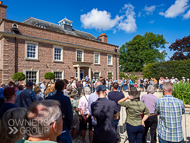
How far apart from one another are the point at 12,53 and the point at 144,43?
32410 mm

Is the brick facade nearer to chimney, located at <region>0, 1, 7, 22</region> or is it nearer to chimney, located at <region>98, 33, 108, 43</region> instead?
chimney, located at <region>0, 1, 7, 22</region>

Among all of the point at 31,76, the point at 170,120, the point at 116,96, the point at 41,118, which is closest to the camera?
the point at 41,118

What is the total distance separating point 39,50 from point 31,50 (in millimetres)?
838

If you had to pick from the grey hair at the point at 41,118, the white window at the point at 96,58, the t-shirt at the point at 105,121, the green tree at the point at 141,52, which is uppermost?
the green tree at the point at 141,52

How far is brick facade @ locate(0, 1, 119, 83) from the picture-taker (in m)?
12.3

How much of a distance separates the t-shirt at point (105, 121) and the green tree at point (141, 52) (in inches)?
1358

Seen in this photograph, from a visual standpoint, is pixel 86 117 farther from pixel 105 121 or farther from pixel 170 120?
pixel 170 120

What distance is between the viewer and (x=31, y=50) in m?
14.0

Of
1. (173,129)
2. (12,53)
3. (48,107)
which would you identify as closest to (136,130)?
(173,129)

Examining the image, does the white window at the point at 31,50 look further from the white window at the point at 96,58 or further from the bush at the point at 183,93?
the bush at the point at 183,93

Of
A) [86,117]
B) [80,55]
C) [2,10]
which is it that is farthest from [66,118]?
[2,10]

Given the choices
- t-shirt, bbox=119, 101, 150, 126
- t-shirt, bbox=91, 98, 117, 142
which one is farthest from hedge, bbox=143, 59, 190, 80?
t-shirt, bbox=91, 98, 117, 142

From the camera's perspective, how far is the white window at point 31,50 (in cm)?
1366

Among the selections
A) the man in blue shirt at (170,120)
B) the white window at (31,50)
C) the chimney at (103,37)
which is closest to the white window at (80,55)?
the white window at (31,50)
